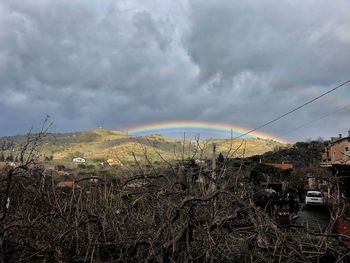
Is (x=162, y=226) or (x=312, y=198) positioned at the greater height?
(x=162, y=226)

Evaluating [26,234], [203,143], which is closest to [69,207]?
[26,234]

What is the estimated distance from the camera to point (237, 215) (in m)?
5.52

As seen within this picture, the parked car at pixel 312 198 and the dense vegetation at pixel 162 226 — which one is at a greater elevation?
the dense vegetation at pixel 162 226

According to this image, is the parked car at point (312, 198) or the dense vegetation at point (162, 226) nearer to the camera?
the dense vegetation at point (162, 226)

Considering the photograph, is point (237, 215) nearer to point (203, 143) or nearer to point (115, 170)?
point (203, 143)

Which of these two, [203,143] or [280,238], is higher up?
[203,143]

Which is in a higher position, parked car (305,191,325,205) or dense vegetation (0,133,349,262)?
dense vegetation (0,133,349,262)

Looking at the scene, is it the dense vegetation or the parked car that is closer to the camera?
the dense vegetation

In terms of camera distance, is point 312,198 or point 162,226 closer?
point 162,226

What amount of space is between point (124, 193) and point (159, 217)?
31.2 inches

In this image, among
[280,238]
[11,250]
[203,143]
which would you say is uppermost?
[203,143]

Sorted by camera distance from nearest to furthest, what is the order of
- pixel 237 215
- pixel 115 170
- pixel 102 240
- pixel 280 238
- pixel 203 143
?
pixel 280 238, pixel 237 215, pixel 102 240, pixel 203 143, pixel 115 170

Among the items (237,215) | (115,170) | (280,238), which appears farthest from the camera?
(115,170)

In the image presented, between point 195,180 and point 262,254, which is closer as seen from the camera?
point 262,254
